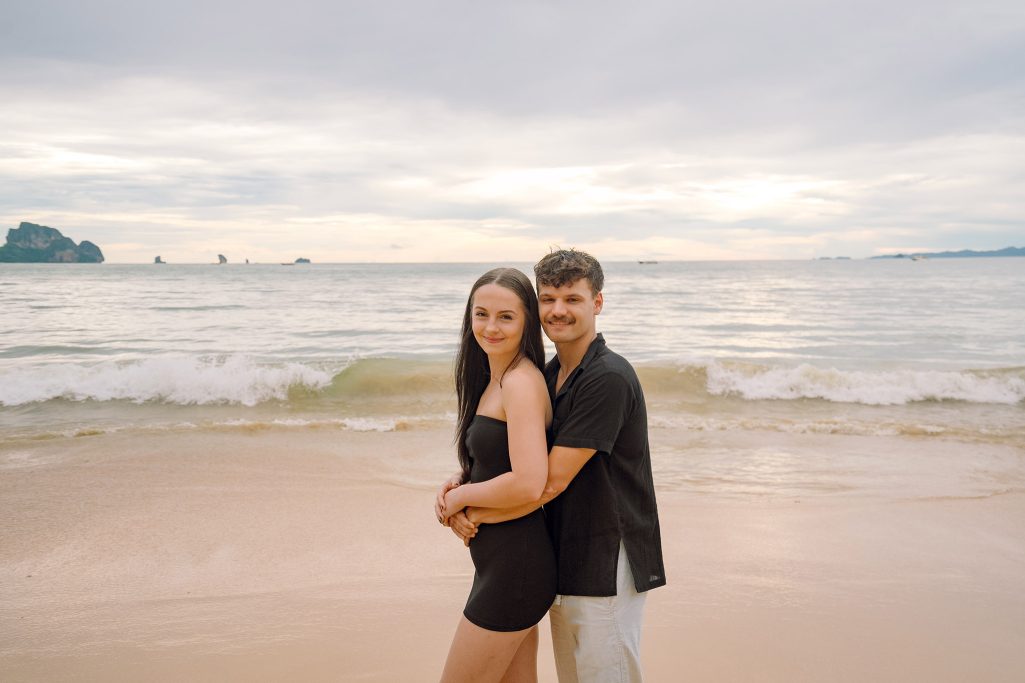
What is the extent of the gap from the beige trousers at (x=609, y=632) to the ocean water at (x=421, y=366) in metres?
7.43

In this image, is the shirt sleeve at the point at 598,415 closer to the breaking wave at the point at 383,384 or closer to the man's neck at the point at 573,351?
the man's neck at the point at 573,351

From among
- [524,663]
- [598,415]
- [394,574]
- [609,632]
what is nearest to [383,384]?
[394,574]

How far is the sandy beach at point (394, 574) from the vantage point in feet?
12.4

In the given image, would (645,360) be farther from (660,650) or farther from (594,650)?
(594,650)

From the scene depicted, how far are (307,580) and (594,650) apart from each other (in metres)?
2.94

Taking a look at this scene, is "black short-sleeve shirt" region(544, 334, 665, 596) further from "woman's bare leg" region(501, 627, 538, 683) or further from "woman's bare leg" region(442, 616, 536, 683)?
"woman's bare leg" region(501, 627, 538, 683)

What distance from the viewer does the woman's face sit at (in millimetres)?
2619

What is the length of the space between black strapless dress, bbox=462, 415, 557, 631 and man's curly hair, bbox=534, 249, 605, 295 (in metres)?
0.58

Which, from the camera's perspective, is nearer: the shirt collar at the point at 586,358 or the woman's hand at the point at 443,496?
the shirt collar at the point at 586,358

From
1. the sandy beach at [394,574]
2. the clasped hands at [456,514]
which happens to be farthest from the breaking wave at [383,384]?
the clasped hands at [456,514]

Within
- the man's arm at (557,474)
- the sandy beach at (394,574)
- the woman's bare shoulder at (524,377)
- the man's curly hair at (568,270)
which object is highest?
the man's curly hair at (568,270)

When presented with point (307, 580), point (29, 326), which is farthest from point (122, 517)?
point (29, 326)

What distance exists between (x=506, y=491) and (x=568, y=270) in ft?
2.78

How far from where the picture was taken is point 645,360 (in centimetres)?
1670
